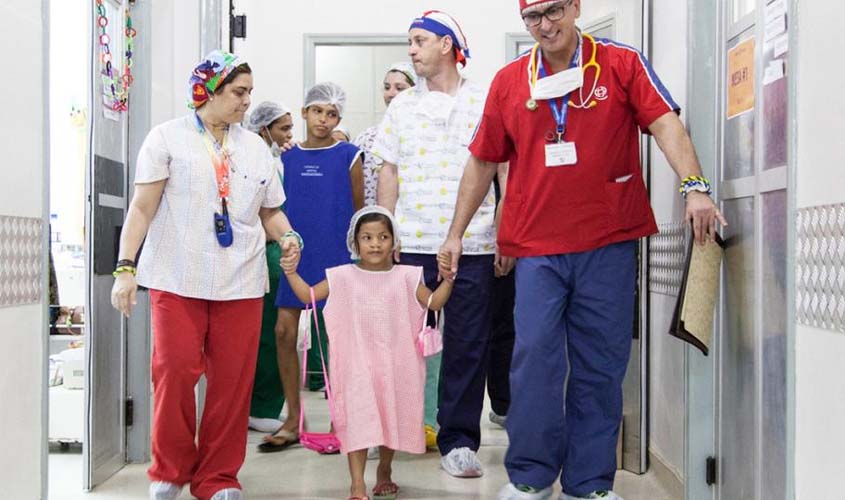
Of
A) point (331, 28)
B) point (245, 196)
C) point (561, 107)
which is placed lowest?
point (245, 196)

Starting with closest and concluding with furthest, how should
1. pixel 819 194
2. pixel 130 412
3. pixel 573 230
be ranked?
1. pixel 819 194
2. pixel 573 230
3. pixel 130 412

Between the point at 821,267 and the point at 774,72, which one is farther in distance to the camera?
the point at 774,72

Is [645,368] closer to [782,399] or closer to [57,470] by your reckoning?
[782,399]

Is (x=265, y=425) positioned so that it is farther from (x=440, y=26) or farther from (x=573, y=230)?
(x=573, y=230)

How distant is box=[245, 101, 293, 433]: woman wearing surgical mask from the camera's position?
427cm

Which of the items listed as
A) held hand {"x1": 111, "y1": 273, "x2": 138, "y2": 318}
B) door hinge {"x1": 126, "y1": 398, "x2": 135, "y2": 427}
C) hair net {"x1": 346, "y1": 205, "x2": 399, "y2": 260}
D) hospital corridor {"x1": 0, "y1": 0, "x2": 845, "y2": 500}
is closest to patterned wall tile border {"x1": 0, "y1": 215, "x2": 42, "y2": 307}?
hospital corridor {"x1": 0, "y1": 0, "x2": 845, "y2": 500}

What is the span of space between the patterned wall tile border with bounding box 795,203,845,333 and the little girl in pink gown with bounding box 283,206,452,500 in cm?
131

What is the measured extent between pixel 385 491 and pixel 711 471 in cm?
98

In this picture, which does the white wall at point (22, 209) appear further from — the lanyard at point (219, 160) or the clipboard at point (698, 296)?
the clipboard at point (698, 296)

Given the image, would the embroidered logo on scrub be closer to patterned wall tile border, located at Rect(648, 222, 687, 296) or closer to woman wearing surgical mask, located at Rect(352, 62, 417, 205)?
patterned wall tile border, located at Rect(648, 222, 687, 296)

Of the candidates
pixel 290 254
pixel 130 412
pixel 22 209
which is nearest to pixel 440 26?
pixel 290 254

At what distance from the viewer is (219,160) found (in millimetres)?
2850

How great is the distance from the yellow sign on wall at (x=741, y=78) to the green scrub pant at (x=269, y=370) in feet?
7.41

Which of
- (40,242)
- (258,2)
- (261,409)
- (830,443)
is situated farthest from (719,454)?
(258,2)
